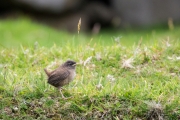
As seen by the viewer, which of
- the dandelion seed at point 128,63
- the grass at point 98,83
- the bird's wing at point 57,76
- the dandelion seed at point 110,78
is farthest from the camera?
the dandelion seed at point 128,63

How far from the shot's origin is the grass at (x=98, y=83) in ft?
19.2

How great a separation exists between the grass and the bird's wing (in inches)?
5.8

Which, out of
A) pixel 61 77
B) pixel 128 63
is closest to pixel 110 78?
pixel 128 63

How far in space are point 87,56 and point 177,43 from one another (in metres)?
1.38

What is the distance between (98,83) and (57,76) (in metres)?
0.61

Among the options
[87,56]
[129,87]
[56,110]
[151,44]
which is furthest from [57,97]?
[151,44]

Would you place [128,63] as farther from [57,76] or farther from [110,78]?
[57,76]

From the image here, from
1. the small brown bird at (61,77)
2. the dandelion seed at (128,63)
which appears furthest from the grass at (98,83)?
the small brown bird at (61,77)

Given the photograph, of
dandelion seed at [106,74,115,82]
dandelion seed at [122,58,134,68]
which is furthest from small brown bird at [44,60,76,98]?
dandelion seed at [122,58,134,68]

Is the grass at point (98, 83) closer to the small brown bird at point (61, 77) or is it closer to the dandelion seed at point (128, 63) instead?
the dandelion seed at point (128, 63)

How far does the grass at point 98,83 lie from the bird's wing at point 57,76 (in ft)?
0.49

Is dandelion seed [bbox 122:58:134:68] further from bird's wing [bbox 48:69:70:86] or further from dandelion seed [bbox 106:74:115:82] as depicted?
bird's wing [bbox 48:69:70:86]

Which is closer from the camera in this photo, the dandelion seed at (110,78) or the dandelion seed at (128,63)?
the dandelion seed at (110,78)

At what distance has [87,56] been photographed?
7.47 m
